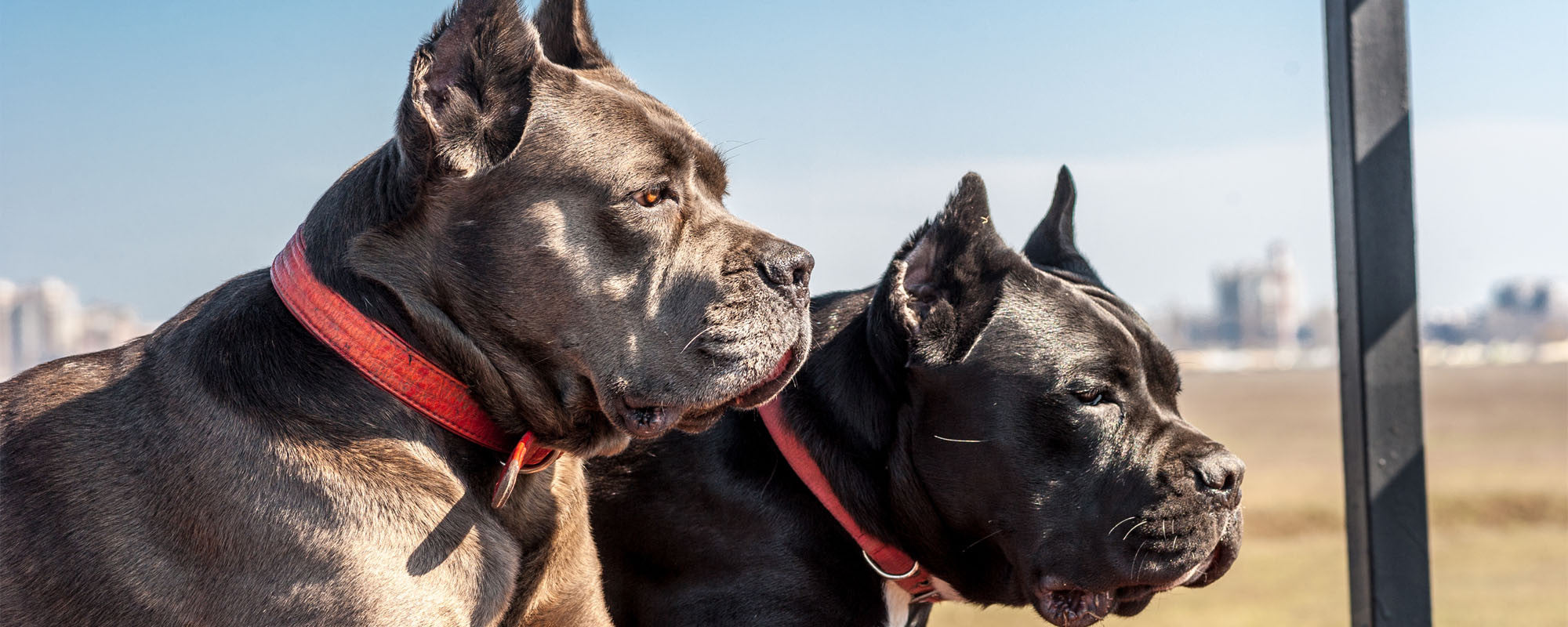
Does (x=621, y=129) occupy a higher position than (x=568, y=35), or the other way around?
(x=568, y=35)

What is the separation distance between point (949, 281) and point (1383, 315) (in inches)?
58.6

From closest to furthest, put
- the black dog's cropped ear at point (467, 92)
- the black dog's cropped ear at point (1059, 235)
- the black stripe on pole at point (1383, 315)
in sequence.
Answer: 1. the black dog's cropped ear at point (467, 92)
2. the black stripe on pole at point (1383, 315)
3. the black dog's cropped ear at point (1059, 235)

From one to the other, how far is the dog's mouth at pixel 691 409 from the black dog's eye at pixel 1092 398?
973 mm

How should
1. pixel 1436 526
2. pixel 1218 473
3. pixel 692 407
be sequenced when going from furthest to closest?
pixel 1436 526 → pixel 1218 473 → pixel 692 407

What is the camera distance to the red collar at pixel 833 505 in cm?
393

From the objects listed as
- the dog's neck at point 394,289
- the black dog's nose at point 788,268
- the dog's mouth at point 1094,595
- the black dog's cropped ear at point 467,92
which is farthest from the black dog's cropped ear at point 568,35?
the dog's mouth at point 1094,595

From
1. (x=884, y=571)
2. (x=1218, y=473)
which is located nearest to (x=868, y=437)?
(x=884, y=571)

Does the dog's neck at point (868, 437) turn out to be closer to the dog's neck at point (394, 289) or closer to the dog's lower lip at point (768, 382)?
the dog's lower lip at point (768, 382)

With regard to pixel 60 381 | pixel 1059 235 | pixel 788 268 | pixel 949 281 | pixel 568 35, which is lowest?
pixel 1059 235

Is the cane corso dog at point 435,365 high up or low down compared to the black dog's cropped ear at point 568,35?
down

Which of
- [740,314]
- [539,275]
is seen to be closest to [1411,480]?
[740,314]

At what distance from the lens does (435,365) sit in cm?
318

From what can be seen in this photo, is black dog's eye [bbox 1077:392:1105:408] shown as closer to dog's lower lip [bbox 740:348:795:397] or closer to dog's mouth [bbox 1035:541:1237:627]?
dog's mouth [bbox 1035:541:1237:627]

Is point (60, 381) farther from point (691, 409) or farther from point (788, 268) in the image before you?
point (788, 268)
